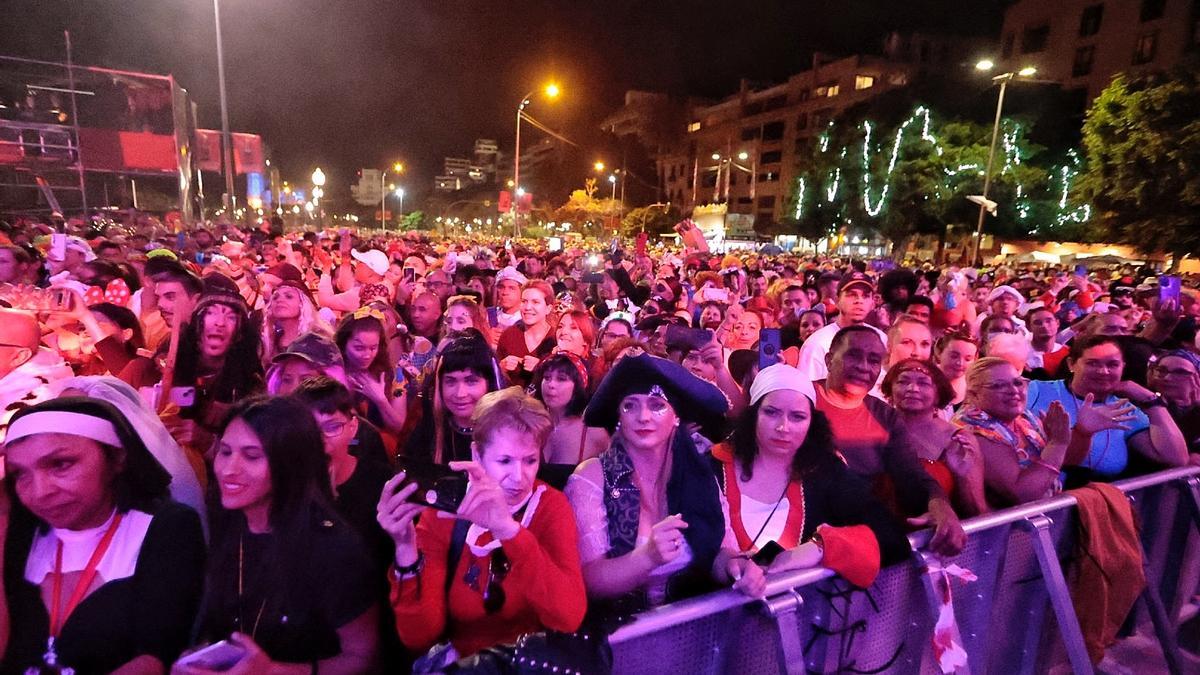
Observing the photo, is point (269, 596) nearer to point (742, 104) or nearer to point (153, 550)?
point (153, 550)

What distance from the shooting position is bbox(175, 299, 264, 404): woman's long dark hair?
3.74 m

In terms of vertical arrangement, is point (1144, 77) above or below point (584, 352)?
above

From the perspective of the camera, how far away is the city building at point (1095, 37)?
1500 inches

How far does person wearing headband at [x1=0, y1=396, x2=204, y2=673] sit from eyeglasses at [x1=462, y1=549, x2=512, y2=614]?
2.89 feet

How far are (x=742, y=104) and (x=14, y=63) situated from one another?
65890mm

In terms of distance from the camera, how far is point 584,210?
53.9 m

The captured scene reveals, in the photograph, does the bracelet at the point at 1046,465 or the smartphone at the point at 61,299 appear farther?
the smartphone at the point at 61,299

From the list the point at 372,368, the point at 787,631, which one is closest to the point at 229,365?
the point at 372,368

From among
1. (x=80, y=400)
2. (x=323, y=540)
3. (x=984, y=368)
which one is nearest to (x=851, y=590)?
(x=984, y=368)

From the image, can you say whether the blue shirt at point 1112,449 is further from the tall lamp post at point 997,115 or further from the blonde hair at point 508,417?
the tall lamp post at point 997,115

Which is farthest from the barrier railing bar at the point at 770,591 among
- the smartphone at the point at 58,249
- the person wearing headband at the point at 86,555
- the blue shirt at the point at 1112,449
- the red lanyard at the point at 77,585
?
the smartphone at the point at 58,249

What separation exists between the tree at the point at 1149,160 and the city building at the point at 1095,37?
13698 millimetres

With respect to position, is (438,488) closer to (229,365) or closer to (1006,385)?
(229,365)

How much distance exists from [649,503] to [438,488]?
3.01 feet
